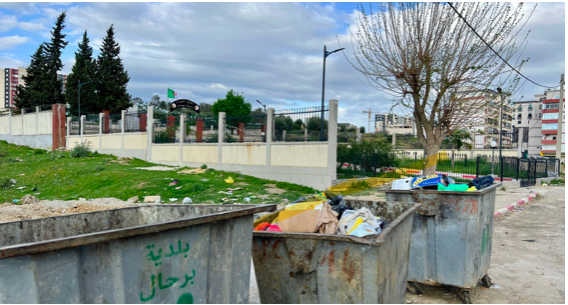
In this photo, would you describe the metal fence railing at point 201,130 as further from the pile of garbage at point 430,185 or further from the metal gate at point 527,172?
the metal gate at point 527,172

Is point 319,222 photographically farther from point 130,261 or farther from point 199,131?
point 199,131

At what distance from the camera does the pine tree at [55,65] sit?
139 ft

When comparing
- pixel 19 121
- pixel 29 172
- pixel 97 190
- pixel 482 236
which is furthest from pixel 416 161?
pixel 19 121

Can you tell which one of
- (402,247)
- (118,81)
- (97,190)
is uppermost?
(118,81)

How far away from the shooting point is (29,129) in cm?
3306

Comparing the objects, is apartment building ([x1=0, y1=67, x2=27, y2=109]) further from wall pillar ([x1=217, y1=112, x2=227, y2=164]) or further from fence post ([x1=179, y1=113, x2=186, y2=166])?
wall pillar ([x1=217, y1=112, x2=227, y2=164])

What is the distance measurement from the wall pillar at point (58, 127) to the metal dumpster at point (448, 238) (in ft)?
101

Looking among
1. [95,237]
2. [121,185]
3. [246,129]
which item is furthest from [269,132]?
[95,237]

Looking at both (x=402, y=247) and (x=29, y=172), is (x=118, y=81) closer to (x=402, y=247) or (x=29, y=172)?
(x=29, y=172)

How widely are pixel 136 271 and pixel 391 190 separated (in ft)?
10.6

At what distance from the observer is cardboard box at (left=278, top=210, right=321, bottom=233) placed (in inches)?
123

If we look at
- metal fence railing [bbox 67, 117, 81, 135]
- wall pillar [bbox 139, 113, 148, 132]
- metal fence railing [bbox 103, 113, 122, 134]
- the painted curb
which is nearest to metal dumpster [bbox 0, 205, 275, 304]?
the painted curb

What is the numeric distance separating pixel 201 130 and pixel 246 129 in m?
3.01

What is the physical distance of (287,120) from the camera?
14.9 meters
